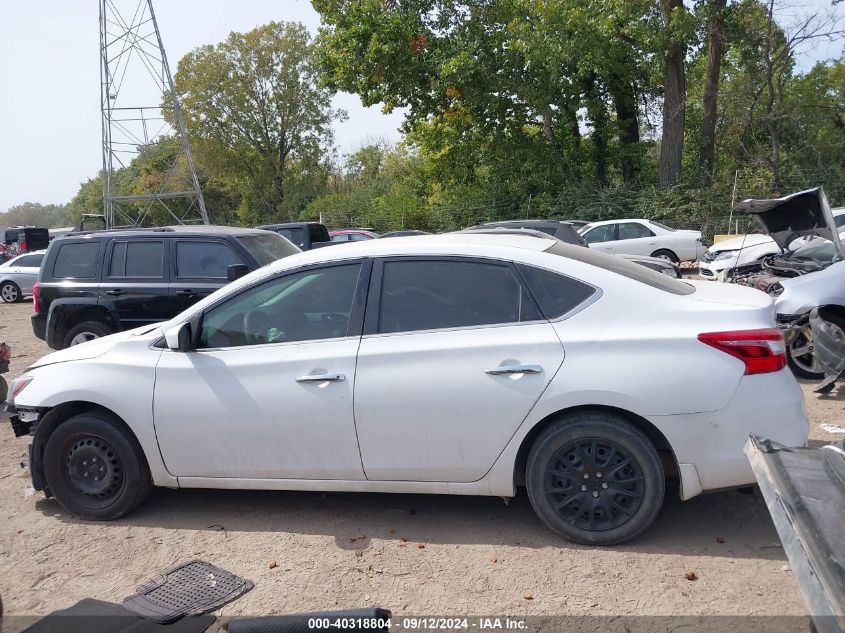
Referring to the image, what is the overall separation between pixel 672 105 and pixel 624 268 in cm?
2158

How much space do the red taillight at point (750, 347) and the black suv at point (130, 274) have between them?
20.1 ft

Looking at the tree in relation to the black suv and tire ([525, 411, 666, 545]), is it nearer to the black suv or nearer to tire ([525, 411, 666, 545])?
the black suv

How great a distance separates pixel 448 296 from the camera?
174 inches

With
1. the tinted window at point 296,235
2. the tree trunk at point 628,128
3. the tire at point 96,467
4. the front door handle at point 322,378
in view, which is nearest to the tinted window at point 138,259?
the tire at point 96,467

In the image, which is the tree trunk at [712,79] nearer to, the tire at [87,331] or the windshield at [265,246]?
the windshield at [265,246]

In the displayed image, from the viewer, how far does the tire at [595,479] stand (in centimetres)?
402

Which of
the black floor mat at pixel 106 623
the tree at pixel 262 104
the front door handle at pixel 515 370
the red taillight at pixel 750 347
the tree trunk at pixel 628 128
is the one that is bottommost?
the black floor mat at pixel 106 623

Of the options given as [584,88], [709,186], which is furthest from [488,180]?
[709,186]

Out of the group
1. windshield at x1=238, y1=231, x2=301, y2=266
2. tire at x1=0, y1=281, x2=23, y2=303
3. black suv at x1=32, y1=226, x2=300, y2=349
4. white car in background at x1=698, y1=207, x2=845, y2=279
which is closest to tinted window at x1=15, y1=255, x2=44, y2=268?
tire at x1=0, y1=281, x2=23, y2=303

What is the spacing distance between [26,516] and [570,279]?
388 cm

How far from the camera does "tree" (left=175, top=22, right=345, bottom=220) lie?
45.5m

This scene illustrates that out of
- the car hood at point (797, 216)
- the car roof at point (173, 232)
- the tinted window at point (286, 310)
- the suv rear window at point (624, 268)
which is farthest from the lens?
the car roof at point (173, 232)

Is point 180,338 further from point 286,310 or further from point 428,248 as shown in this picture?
point 428,248

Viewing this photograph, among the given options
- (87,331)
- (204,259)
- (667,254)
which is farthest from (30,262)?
(667,254)
